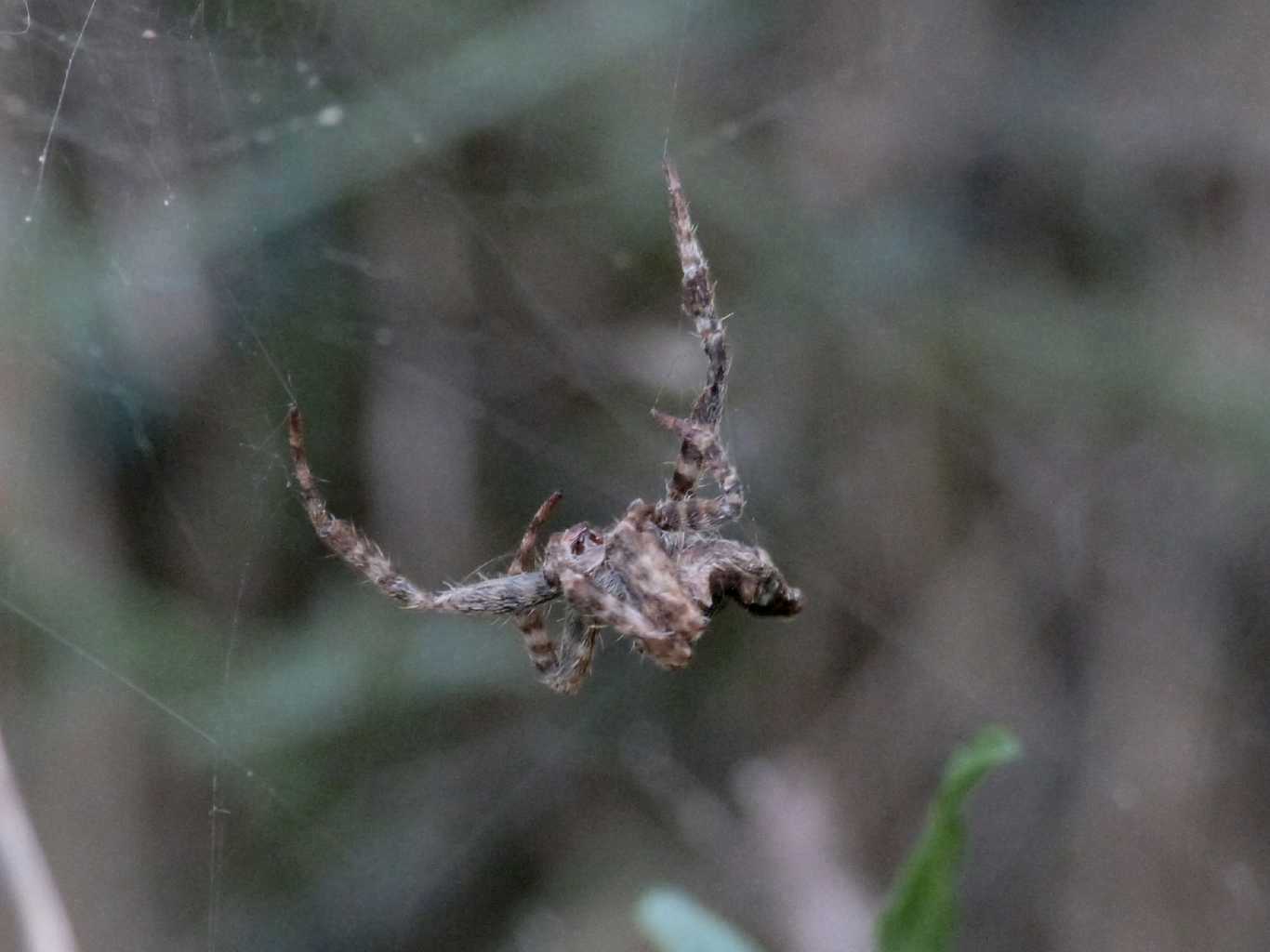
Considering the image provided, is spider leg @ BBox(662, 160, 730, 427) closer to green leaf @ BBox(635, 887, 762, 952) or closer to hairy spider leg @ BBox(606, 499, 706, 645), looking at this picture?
hairy spider leg @ BBox(606, 499, 706, 645)

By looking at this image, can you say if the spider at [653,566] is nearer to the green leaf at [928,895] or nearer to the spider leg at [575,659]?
the spider leg at [575,659]

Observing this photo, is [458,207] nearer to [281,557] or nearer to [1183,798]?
[281,557]

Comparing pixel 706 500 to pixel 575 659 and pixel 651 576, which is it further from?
pixel 575 659

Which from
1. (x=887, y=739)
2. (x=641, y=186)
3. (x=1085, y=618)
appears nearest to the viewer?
(x=641, y=186)

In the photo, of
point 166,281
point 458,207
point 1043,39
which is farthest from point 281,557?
point 1043,39

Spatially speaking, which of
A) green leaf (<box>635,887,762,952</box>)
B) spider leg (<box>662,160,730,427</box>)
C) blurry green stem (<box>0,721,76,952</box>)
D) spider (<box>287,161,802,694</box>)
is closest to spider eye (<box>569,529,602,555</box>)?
spider (<box>287,161,802,694</box>)

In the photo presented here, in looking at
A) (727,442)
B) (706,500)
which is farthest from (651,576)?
(727,442)
